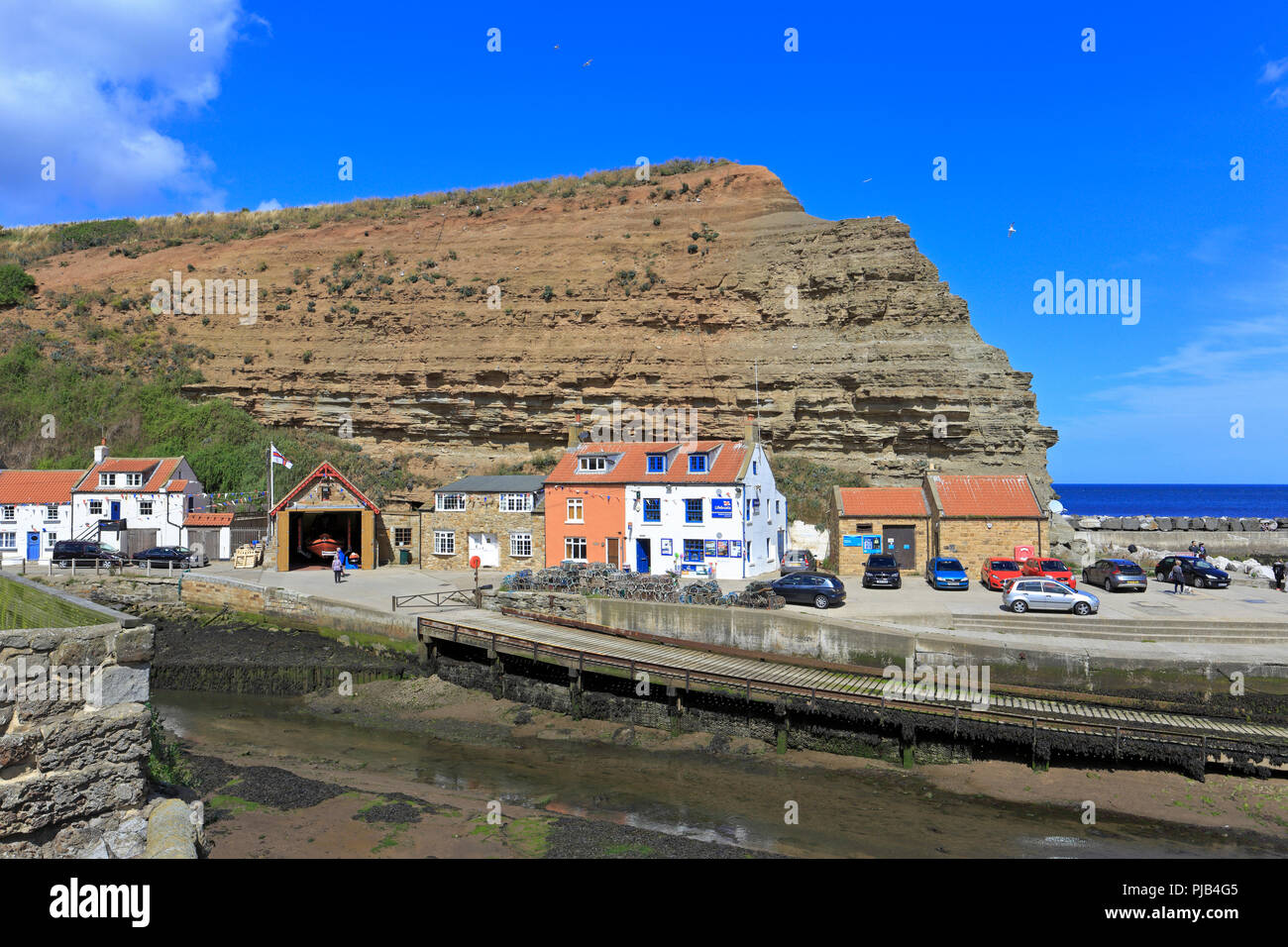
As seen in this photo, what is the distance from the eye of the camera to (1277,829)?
1578 centimetres

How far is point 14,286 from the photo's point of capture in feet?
226

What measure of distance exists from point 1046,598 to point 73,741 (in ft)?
92.8

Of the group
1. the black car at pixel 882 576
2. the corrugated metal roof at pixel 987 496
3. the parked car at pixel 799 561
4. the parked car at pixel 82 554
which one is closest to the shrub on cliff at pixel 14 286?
Result: the parked car at pixel 82 554

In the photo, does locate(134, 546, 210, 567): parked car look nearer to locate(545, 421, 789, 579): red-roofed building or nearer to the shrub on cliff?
locate(545, 421, 789, 579): red-roofed building

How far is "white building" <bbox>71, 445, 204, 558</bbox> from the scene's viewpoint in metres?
41.8

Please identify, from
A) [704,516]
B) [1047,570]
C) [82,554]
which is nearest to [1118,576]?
[1047,570]

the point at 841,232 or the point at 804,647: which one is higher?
the point at 841,232

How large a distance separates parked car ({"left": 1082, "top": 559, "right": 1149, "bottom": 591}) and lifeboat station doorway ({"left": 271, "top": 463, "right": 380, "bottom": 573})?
35.1 m

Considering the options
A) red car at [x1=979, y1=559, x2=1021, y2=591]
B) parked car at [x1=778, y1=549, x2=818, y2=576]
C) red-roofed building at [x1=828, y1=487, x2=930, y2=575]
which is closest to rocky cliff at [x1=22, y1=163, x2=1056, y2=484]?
parked car at [x1=778, y1=549, x2=818, y2=576]

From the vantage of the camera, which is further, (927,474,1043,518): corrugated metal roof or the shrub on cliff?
the shrub on cliff

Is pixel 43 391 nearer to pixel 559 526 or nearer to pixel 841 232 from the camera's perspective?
pixel 559 526
